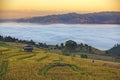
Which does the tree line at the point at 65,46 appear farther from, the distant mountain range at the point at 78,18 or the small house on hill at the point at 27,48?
the distant mountain range at the point at 78,18

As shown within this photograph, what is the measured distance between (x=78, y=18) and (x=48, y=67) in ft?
5.58

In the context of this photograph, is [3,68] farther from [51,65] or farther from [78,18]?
[78,18]

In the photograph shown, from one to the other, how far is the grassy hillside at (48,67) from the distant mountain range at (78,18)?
2.71ft

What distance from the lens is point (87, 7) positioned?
9.96 metres

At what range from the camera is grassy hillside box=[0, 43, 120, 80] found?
908cm

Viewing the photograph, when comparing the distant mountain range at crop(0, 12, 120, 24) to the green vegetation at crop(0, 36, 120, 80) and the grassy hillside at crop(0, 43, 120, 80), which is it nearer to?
the green vegetation at crop(0, 36, 120, 80)

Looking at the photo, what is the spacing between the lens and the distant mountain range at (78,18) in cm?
988

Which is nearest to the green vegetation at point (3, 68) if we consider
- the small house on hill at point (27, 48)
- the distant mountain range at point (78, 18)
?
the small house on hill at point (27, 48)

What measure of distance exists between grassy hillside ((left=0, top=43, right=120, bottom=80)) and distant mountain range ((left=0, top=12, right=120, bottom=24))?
32.6 inches

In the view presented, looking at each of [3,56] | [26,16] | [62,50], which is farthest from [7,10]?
[62,50]

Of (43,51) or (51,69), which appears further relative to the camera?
(43,51)

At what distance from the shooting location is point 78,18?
10062 millimetres

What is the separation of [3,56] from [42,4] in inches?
71.3

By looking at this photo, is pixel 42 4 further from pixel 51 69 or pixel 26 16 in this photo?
pixel 51 69
